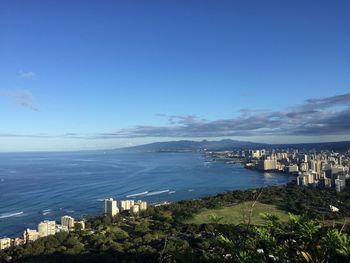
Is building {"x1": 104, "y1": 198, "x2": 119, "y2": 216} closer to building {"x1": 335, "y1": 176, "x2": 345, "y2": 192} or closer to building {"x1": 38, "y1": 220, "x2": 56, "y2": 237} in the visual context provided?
building {"x1": 38, "y1": 220, "x2": 56, "y2": 237}

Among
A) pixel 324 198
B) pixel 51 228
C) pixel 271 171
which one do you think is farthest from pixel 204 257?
pixel 271 171

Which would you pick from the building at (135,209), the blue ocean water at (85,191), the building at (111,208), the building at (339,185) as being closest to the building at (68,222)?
the blue ocean water at (85,191)

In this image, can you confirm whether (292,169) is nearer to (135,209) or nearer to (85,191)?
(85,191)

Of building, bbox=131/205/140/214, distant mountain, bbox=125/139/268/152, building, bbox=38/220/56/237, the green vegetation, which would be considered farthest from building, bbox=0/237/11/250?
distant mountain, bbox=125/139/268/152

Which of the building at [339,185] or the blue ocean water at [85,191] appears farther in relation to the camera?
the building at [339,185]

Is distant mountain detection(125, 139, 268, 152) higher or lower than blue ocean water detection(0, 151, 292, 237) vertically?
higher

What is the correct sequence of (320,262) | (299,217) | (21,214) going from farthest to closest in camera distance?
1. (21,214)
2. (299,217)
3. (320,262)

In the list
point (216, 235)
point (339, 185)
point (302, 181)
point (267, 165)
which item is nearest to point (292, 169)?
point (267, 165)

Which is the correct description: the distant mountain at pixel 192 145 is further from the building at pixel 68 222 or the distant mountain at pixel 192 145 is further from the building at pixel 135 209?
the building at pixel 68 222

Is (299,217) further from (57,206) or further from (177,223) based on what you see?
(57,206)
